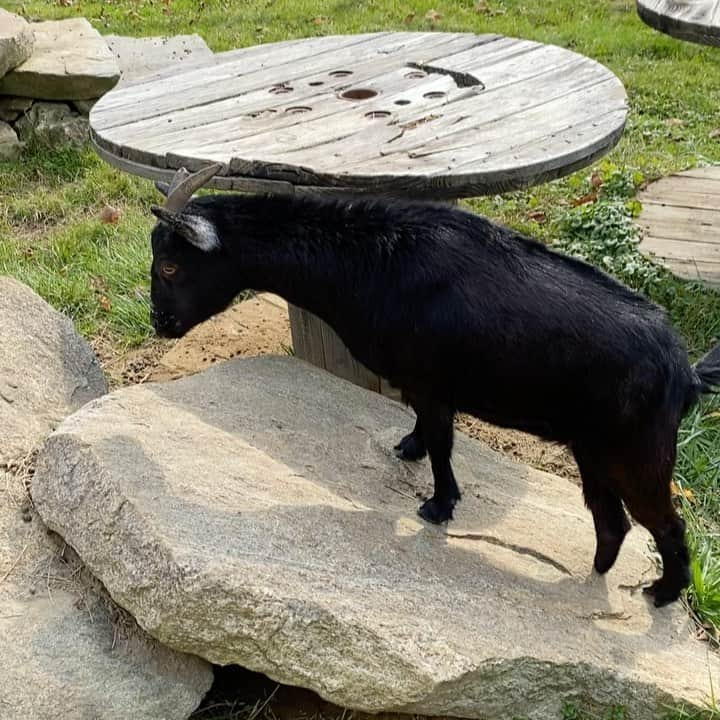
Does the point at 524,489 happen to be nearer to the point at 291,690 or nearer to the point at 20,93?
the point at 291,690

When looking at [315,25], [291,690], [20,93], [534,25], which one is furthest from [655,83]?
[291,690]

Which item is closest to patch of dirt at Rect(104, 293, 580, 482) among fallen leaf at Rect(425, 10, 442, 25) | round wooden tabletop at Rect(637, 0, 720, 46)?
round wooden tabletop at Rect(637, 0, 720, 46)

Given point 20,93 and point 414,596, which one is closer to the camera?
point 414,596

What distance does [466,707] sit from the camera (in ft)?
9.71

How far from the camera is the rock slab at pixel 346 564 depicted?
112 inches

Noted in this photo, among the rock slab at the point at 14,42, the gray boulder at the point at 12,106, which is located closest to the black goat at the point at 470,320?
the rock slab at the point at 14,42

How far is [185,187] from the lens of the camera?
3.35 meters

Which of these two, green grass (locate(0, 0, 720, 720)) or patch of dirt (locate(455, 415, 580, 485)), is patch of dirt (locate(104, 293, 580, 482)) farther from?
green grass (locate(0, 0, 720, 720))

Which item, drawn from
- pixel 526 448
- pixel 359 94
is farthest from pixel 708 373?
pixel 359 94

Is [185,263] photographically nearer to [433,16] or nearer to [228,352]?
[228,352]

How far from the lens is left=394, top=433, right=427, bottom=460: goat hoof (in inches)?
154

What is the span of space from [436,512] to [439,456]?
220 mm

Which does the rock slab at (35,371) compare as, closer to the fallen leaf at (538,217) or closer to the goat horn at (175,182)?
the goat horn at (175,182)

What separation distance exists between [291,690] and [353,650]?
0.60m
